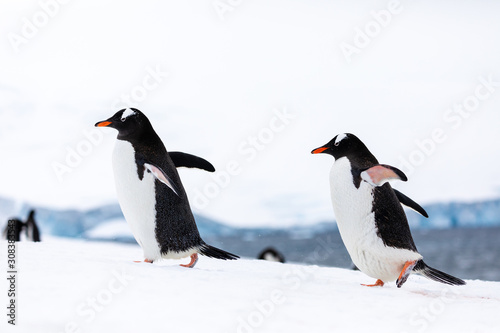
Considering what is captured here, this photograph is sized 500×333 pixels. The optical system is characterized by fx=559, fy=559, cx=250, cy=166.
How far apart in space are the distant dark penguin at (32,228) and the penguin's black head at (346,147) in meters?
6.10

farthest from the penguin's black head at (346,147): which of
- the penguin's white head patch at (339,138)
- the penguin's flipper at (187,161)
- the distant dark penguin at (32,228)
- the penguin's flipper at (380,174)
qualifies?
the distant dark penguin at (32,228)

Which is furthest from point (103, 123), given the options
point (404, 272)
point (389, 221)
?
point (404, 272)

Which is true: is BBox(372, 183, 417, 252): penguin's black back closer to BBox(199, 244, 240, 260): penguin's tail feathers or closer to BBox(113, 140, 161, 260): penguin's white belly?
BBox(199, 244, 240, 260): penguin's tail feathers

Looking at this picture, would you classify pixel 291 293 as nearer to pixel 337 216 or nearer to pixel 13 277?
pixel 337 216

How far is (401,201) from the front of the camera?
3.18 metres

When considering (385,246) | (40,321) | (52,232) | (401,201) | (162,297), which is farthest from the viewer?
(52,232)

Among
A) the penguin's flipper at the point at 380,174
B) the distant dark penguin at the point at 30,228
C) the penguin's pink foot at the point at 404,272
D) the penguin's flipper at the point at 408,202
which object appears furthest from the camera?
the distant dark penguin at the point at 30,228

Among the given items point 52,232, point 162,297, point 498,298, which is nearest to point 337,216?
point 498,298

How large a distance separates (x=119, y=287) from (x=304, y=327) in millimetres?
781

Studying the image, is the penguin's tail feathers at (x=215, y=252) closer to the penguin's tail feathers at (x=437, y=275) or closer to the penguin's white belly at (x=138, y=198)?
the penguin's white belly at (x=138, y=198)

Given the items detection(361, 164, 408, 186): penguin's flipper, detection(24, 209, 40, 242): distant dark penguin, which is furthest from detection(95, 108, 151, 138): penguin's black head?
detection(24, 209, 40, 242): distant dark penguin

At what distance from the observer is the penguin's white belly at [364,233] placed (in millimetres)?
2812

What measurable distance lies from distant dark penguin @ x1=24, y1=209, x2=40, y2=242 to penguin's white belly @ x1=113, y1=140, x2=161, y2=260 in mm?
5568

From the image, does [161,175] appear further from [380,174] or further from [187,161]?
[380,174]
